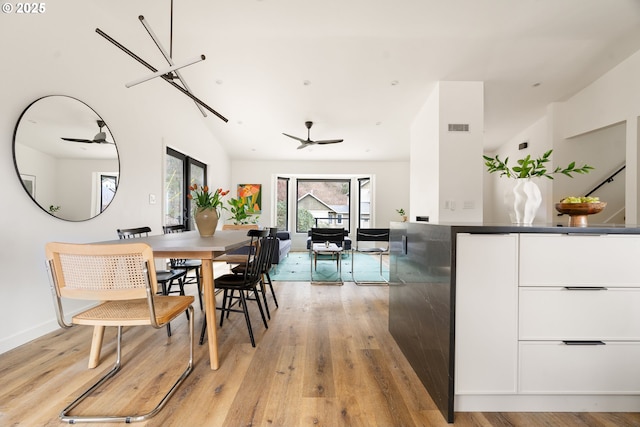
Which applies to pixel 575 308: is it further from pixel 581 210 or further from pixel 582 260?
pixel 581 210

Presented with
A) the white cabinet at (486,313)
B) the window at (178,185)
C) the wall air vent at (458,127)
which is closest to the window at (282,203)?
the window at (178,185)

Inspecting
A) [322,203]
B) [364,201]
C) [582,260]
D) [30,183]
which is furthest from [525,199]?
[322,203]

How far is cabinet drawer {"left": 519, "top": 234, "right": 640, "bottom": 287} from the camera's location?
4.45 feet

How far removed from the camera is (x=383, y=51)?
3223 mm

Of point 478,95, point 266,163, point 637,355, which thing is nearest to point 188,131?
point 266,163

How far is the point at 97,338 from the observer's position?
5.74 feet

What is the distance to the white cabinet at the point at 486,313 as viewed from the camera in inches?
52.4

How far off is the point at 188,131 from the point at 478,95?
4702mm

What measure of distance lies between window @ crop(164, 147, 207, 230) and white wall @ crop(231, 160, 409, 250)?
221cm

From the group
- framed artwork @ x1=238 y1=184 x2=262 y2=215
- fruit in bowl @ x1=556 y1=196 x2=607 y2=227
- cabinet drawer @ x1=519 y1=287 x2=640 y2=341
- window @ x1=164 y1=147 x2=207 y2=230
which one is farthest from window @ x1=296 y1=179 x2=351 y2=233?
cabinet drawer @ x1=519 y1=287 x2=640 y2=341

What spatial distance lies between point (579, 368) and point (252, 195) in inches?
270

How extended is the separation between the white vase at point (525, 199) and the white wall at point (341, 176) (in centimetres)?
565

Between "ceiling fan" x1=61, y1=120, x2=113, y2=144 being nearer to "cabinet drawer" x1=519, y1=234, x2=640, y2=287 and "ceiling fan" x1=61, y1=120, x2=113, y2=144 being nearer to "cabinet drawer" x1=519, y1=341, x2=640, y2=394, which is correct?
"cabinet drawer" x1=519, y1=234, x2=640, y2=287

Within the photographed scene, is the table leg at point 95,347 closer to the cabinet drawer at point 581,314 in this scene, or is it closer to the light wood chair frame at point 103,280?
the light wood chair frame at point 103,280
